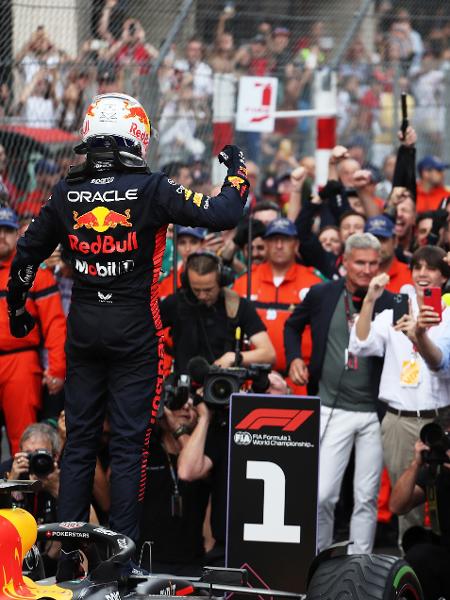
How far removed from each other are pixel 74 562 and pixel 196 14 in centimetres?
660

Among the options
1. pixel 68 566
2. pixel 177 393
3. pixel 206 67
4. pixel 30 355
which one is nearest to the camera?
pixel 68 566

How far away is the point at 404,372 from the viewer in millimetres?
8109

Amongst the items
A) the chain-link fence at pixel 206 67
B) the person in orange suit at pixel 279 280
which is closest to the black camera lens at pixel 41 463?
the person in orange suit at pixel 279 280

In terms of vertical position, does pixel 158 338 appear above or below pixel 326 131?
below

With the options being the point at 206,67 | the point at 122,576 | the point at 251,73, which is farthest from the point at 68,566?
the point at 251,73

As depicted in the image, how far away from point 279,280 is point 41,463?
3.15 m

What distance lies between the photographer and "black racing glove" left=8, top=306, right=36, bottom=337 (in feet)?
21.5

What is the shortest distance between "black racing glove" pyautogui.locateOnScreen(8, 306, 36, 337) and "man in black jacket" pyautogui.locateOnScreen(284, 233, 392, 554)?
2276 mm

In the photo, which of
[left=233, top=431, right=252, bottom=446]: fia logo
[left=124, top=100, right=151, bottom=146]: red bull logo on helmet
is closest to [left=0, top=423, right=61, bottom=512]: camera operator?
[left=233, top=431, right=252, bottom=446]: fia logo

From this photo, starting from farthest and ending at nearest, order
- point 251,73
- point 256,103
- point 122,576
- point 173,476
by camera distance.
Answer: point 251,73, point 256,103, point 173,476, point 122,576

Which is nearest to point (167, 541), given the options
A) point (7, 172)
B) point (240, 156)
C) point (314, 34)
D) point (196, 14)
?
point (240, 156)

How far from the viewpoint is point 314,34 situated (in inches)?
480

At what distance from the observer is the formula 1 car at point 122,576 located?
479 centimetres

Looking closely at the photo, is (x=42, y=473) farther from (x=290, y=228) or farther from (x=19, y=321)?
(x=290, y=228)
